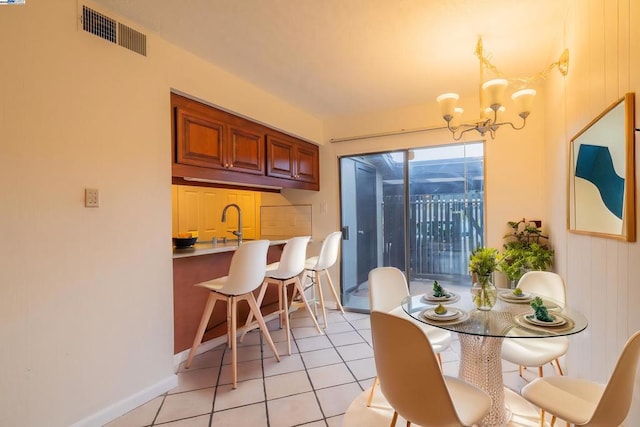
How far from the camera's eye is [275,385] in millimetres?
2279

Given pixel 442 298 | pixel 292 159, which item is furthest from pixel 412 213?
pixel 442 298

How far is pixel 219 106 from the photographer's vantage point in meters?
2.73

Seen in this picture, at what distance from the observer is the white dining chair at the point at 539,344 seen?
1.78m

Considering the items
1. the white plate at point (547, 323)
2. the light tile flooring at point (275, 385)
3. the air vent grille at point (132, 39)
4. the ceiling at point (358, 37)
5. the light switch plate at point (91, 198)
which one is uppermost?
the ceiling at point (358, 37)

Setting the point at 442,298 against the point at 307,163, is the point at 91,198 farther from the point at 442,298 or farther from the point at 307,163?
the point at 307,163

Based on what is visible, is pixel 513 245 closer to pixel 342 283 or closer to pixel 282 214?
pixel 342 283

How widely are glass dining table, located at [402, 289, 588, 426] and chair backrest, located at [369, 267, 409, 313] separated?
258 mm

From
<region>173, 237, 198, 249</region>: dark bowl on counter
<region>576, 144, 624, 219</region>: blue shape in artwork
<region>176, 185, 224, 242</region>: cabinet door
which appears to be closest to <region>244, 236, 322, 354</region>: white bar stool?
<region>173, 237, 198, 249</region>: dark bowl on counter

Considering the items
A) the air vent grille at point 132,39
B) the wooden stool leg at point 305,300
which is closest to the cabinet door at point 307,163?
the wooden stool leg at point 305,300

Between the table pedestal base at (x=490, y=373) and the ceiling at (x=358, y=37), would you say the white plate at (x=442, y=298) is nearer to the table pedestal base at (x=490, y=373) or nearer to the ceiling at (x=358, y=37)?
the table pedestal base at (x=490, y=373)

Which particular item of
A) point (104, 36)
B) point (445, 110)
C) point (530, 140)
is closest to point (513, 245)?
point (530, 140)

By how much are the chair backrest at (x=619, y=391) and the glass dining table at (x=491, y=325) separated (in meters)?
0.28

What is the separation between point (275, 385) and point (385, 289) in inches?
42.3

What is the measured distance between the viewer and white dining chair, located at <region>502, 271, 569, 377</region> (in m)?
1.78
